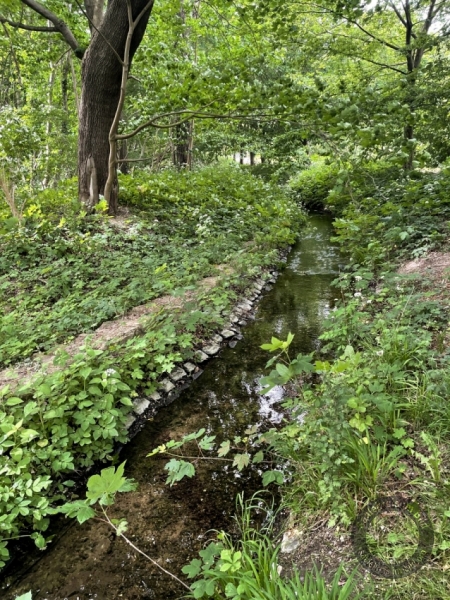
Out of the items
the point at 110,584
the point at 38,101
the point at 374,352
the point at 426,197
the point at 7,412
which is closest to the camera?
the point at 110,584

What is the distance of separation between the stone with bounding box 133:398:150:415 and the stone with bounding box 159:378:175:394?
27 centimetres

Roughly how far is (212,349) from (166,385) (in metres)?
1.03

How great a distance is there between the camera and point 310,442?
8.53ft

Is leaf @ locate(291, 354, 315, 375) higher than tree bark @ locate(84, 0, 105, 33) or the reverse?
the reverse

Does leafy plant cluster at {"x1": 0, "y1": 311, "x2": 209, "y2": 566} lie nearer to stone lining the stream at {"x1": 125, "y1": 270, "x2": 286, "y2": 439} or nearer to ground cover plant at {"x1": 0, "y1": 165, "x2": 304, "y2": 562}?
ground cover plant at {"x1": 0, "y1": 165, "x2": 304, "y2": 562}

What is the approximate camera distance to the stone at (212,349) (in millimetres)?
4965

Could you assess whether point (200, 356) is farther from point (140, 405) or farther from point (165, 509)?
point (165, 509)

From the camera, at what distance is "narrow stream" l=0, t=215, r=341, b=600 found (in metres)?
2.34

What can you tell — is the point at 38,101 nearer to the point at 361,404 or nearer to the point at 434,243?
the point at 434,243

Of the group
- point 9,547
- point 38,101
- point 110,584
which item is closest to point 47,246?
point 9,547

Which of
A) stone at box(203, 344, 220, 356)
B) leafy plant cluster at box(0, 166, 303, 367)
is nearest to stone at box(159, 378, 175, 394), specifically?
stone at box(203, 344, 220, 356)

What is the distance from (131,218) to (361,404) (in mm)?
6930

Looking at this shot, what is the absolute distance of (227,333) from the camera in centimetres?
545

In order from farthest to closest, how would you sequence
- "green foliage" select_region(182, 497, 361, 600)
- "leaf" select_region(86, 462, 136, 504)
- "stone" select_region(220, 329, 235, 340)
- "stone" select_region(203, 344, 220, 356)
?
"stone" select_region(220, 329, 235, 340) → "stone" select_region(203, 344, 220, 356) → "green foliage" select_region(182, 497, 361, 600) → "leaf" select_region(86, 462, 136, 504)
